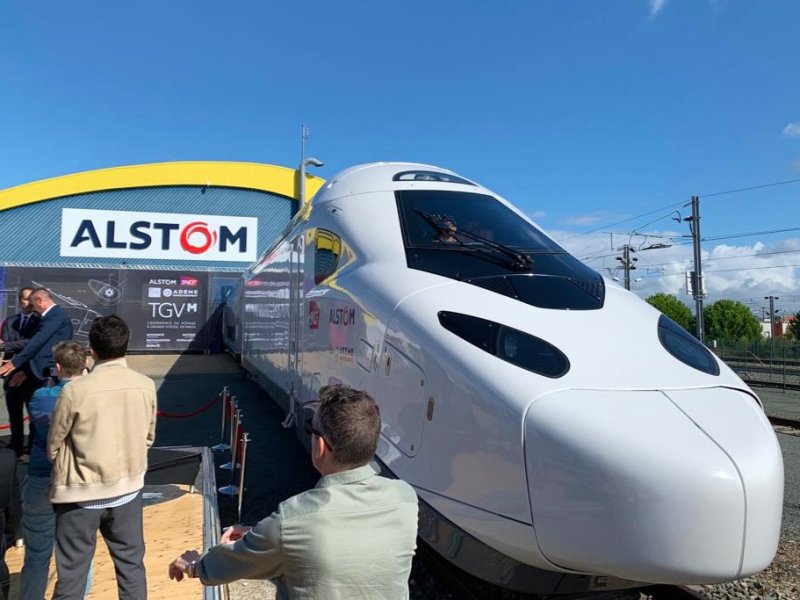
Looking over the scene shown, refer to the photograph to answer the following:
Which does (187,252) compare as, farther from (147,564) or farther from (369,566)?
(369,566)

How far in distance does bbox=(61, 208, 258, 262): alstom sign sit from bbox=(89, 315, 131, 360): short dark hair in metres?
23.9

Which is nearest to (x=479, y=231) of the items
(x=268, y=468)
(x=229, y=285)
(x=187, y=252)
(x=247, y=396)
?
(x=268, y=468)

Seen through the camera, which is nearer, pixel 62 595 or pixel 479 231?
pixel 62 595

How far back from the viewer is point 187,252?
2592 cm

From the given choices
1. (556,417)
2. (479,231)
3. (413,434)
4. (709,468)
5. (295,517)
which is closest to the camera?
(295,517)

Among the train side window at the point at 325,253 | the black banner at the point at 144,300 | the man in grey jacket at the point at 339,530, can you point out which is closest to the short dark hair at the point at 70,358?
the man in grey jacket at the point at 339,530

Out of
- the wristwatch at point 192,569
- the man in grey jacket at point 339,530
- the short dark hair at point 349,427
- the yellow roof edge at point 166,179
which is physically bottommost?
the wristwatch at point 192,569

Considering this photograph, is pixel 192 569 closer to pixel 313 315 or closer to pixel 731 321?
pixel 313 315

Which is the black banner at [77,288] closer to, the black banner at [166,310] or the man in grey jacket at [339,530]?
the black banner at [166,310]

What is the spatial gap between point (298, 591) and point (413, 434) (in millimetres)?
1757

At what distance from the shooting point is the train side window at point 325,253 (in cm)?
495

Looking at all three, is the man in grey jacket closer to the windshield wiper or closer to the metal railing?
the windshield wiper

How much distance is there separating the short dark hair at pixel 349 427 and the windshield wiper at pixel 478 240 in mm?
2557

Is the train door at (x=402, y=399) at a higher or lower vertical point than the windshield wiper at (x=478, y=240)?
lower
